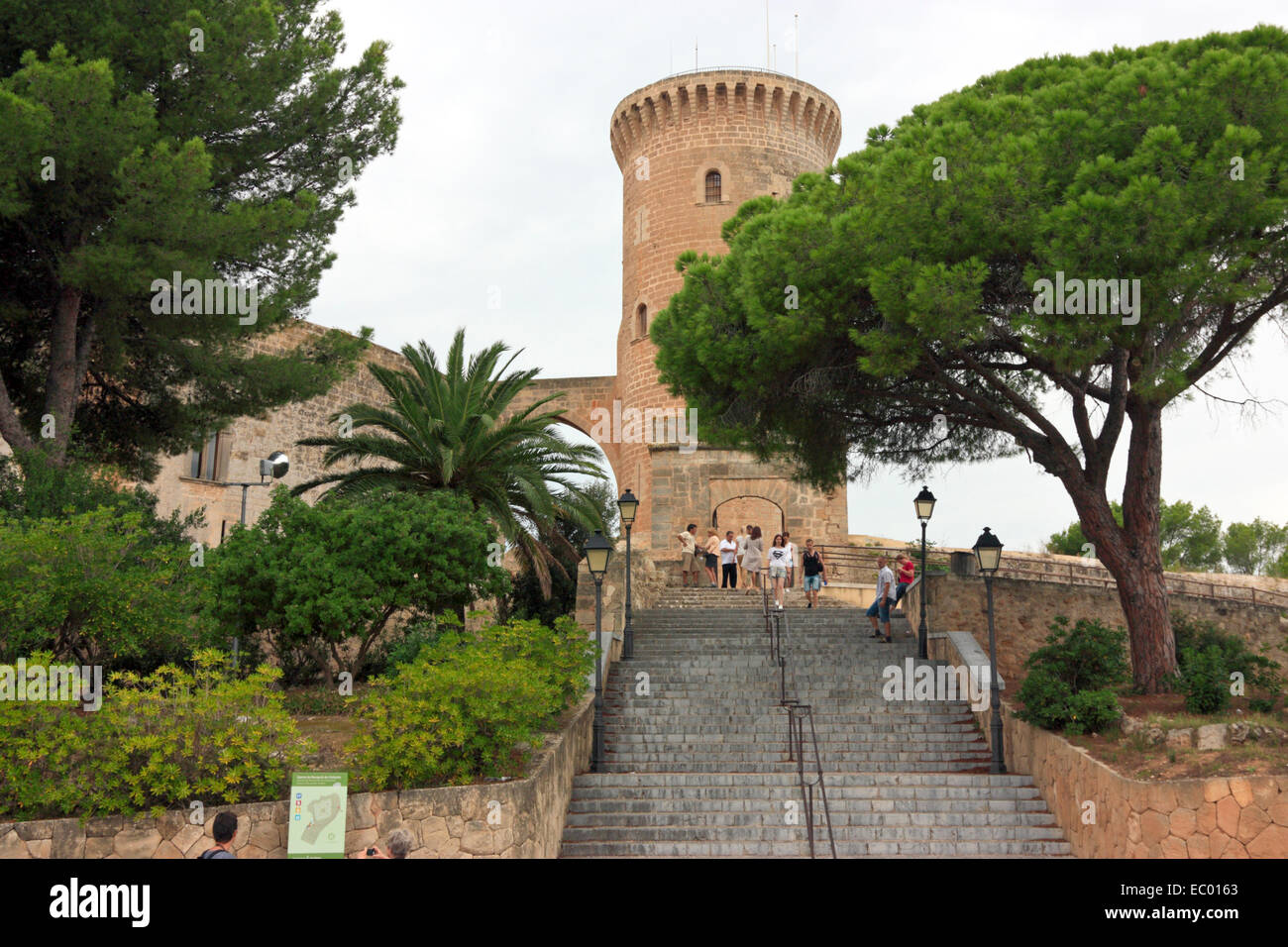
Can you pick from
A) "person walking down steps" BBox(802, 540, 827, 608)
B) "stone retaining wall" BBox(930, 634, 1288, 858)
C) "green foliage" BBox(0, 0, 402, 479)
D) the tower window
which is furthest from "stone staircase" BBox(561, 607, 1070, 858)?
the tower window

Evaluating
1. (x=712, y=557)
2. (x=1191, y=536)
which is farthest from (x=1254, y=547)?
(x=712, y=557)

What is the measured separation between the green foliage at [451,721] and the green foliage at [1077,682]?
4.61 meters

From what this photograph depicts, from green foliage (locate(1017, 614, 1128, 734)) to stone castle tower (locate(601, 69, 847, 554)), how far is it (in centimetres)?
1430

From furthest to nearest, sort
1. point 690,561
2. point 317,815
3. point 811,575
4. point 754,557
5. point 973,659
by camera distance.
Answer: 1. point 690,561
2. point 754,557
3. point 811,575
4. point 973,659
5. point 317,815

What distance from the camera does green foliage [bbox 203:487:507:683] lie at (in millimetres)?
13133

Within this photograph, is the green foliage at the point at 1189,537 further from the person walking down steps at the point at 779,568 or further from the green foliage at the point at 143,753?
the green foliage at the point at 143,753

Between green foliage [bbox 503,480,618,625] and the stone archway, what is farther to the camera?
the stone archway

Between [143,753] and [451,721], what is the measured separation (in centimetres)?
235

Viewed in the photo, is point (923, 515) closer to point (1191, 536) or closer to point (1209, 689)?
point (1209, 689)

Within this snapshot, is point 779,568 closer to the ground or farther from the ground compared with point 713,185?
closer to the ground

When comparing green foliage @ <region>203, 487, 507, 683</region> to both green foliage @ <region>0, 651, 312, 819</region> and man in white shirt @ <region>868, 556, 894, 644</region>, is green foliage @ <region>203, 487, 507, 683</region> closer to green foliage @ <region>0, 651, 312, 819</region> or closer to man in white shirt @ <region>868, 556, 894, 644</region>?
green foliage @ <region>0, 651, 312, 819</region>

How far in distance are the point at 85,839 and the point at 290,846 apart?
170 cm

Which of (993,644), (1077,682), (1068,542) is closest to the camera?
(993,644)

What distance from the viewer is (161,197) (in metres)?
12.7
